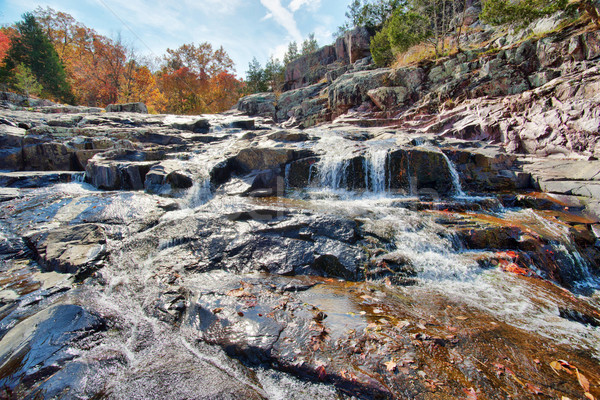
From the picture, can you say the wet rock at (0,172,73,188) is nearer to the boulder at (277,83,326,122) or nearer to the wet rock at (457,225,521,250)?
the wet rock at (457,225,521,250)

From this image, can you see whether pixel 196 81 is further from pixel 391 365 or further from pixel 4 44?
pixel 391 365

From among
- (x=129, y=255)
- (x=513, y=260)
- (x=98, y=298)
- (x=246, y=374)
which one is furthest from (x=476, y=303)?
(x=129, y=255)

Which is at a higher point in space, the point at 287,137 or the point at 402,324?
the point at 287,137

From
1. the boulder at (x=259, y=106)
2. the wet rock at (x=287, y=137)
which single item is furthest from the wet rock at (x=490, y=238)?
the boulder at (x=259, y=106)

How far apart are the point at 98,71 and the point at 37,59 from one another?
15.8 feet

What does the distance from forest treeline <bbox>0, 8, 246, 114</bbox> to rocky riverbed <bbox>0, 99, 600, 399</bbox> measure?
24.1m

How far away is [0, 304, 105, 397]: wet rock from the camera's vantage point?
2074 millimetres

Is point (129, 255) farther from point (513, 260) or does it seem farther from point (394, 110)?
point (394, 110)

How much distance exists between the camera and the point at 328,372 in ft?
7.29

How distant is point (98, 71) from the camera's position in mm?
27328

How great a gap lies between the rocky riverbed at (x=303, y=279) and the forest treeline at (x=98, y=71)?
24.1 meters

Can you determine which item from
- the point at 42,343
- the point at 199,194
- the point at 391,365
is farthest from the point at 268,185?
the point at 391,365

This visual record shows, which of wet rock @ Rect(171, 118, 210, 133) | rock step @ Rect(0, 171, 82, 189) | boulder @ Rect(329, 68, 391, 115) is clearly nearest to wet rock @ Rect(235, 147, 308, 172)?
rock step @ Rect(0, 171, 82, 189)

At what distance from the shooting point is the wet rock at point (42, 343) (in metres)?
2.07
